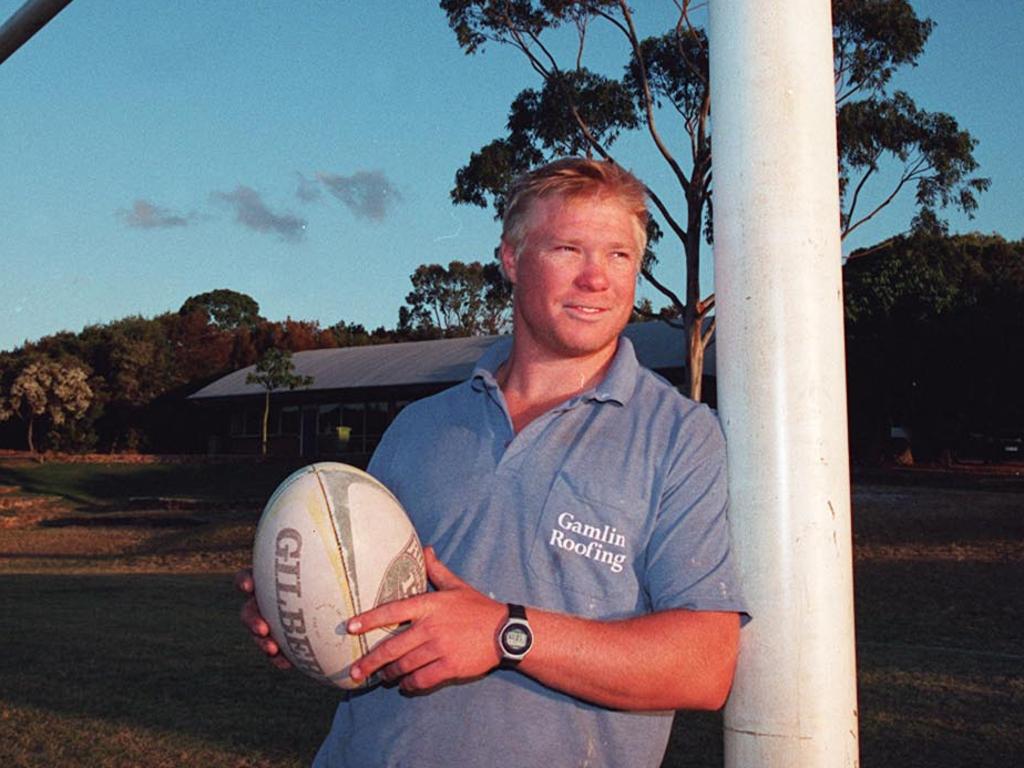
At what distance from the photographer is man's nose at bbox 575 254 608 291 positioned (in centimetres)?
247

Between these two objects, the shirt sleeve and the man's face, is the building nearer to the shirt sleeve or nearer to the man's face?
the man's face

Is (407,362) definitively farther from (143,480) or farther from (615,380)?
(615,380)

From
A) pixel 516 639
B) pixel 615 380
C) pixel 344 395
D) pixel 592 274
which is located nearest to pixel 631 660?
pixel 516 639

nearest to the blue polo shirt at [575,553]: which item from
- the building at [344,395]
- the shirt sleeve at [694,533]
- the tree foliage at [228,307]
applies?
the shirt sleeve at [694,533]

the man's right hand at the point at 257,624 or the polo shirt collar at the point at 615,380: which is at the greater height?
the polo shirt collar at the point at 615,380

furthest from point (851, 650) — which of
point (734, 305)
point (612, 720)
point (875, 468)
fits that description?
point (875, 468)

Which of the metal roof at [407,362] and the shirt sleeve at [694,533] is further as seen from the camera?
the metal roof at [407,362]

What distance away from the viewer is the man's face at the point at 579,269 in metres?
2.48

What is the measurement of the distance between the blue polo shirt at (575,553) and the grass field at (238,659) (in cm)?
352

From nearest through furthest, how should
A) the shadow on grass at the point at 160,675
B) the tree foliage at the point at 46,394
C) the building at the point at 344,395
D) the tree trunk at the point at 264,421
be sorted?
the shadow on grass at the point at 160,675
the building at the point at 344,395
the tree trunk at the point at 264,421
the tree foliage at the point at 46,394

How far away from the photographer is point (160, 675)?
7684 mm

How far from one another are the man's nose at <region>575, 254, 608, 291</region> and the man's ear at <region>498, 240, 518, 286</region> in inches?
8.4

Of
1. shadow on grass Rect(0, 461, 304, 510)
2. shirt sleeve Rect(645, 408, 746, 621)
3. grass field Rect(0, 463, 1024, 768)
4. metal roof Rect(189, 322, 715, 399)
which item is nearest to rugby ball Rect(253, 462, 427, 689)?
shirt sleeve Rect(645, 408, 746, 621)

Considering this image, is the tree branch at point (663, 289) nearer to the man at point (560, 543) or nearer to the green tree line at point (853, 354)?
the green tree line at point (853, 354)
